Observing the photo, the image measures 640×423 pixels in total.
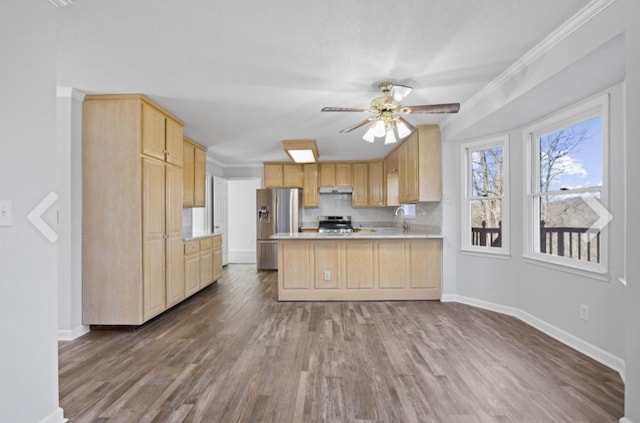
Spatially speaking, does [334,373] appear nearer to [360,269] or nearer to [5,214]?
[360,269]

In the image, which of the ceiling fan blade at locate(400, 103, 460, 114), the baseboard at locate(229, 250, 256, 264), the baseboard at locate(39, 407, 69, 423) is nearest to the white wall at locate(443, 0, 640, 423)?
the ceiling fan blade at locate(400, 103, 460, 114)

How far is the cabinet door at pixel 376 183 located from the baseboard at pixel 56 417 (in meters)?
5.64

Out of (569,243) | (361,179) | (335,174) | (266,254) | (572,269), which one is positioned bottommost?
(266,254)

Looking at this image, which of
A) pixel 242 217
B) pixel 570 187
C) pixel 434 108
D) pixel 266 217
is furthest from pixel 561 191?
pixel 242 217

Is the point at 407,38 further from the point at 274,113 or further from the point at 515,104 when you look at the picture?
the point at 274,113

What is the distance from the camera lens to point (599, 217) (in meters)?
2.47

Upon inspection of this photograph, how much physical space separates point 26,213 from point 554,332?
13.4ft

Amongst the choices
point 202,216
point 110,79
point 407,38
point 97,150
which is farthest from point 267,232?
point 407,38

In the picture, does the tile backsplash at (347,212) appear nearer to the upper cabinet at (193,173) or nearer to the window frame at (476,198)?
the upper cabinet at (193,173)

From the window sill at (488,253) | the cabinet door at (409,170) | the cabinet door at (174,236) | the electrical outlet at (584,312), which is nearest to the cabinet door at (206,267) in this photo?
the cabinet door at (174,236)

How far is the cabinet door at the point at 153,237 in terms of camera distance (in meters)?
3.04

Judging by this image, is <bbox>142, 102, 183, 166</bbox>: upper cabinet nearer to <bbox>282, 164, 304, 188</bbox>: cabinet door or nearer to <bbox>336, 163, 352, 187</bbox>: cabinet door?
<bbox>282, 164, 304, 188</bbox>: cabinet door

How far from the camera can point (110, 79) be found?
104 inches

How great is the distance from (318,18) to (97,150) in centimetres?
251
